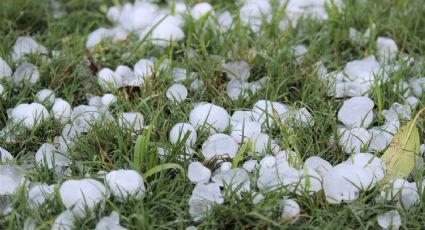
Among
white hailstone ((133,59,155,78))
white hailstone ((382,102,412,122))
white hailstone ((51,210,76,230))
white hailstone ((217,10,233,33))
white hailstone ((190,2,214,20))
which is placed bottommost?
white hailstone ((51,210,76,230))

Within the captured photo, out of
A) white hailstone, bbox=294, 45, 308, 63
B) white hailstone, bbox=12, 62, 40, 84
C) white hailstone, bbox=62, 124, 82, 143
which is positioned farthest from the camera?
white hailstone, bbox=294, 45, 308, 63

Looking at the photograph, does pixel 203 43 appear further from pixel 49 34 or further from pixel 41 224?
pixel 41 224

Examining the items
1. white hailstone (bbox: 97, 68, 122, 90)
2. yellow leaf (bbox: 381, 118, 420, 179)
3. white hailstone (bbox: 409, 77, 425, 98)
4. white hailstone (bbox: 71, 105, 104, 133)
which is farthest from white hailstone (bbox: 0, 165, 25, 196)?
white hailstone (bbox: 409, 77, 425, 98)

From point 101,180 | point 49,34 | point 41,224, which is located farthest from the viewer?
point 49,34

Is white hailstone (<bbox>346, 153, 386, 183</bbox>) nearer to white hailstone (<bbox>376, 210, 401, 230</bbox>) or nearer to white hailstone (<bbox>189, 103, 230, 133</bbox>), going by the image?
white hailstone (<bbox>376, 210, 401, 230</bbox>)

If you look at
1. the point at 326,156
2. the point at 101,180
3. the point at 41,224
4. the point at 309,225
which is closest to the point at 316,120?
the point at 326,156

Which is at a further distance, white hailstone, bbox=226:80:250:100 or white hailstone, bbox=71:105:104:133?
white hailstone, bbox=226:80:250:100

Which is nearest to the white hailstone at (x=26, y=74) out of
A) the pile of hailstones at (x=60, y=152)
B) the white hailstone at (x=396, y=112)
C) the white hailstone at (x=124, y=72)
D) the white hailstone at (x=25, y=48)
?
the pile of hailstones at (x=60, y=152)
